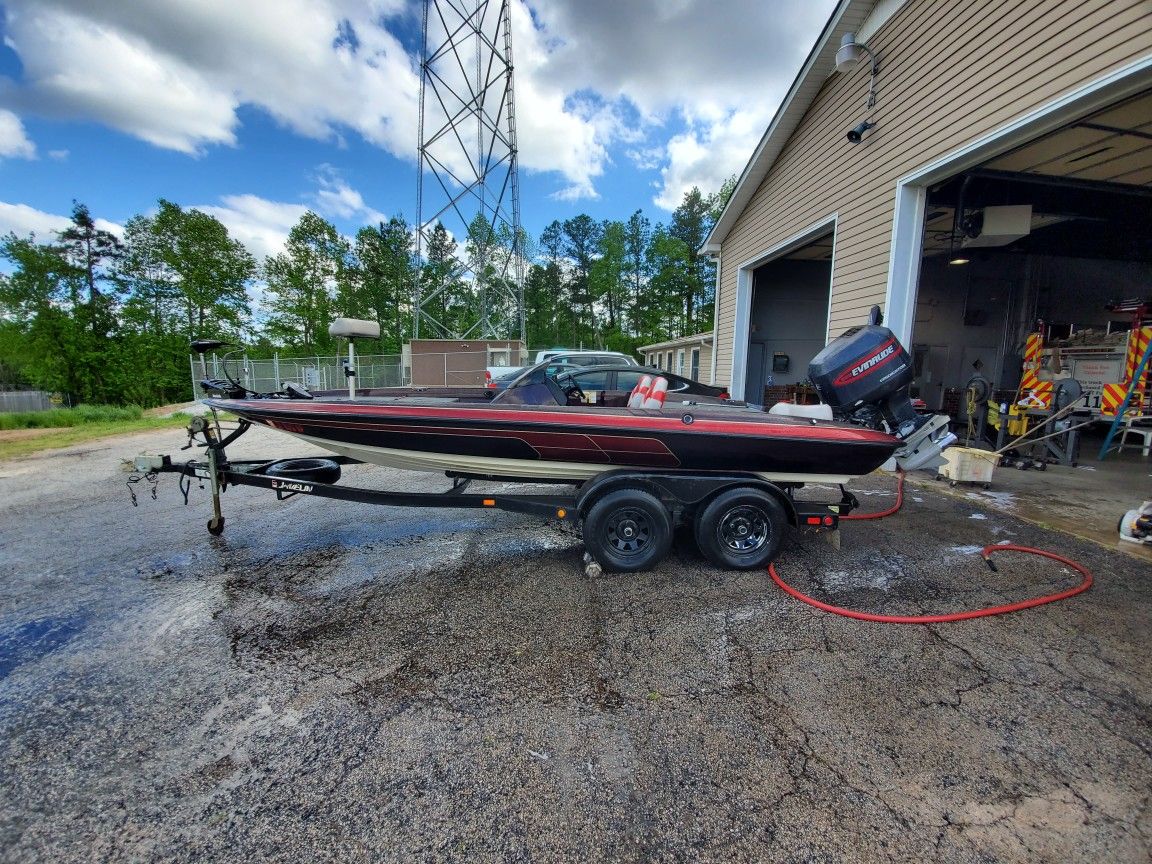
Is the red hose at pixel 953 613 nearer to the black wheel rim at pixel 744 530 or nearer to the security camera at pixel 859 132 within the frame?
the black wheel rim at pixel 744 530

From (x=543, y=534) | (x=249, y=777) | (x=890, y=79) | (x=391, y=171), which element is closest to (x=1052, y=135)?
(x=890, y=79)

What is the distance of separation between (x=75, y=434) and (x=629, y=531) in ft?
37.8

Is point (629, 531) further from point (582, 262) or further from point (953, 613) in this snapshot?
point (582, 262)

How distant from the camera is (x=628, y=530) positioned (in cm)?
299

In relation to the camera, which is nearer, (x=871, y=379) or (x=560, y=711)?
(x=560, y=711)

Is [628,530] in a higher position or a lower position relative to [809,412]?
lower

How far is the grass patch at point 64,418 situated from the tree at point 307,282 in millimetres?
17709

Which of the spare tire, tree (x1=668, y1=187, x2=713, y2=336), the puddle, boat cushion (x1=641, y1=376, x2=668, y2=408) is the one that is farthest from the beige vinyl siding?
tree (x1=668, y1=187, x2=713, y2=336)

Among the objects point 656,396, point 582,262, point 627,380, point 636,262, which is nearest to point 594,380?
point 627,380

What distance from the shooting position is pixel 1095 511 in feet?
13.6

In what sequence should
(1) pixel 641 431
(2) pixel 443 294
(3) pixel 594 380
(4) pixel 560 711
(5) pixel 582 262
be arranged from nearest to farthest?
1. (4) pixel 560 711
2. (1) pixel 641 431
3. (3) pixel 594 380
4. (2) pixel 443 294
5. (5) pixel 582 262

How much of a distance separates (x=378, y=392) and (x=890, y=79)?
21.6ft

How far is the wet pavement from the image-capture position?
1.34m

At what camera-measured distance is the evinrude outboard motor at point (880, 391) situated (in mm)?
3146
